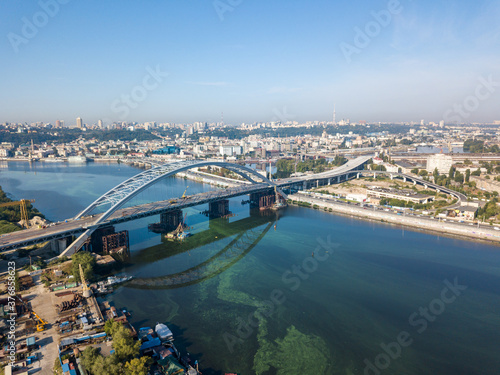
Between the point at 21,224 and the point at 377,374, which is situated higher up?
the point at 21,224

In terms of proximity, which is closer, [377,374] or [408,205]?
[377,374]

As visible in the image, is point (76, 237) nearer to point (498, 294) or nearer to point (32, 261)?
point (32, 261)

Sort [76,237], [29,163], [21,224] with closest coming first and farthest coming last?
[76,237] → [21,224] → [29,163]

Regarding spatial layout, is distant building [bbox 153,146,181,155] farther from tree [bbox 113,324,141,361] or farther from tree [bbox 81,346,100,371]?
tree [bbox 81,346,100,371]

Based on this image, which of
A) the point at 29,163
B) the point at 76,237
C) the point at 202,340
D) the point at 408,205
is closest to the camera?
the point at 202,340

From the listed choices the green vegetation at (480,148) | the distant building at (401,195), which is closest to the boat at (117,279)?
the distant building at (401,195)

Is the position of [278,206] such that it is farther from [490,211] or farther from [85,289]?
[85,289]

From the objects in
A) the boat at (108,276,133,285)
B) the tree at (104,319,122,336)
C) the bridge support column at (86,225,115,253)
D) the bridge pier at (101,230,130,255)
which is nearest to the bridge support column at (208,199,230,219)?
the bridge pier at (101,230,130,255)

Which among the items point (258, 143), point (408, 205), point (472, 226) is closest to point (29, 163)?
point (258, 143)
